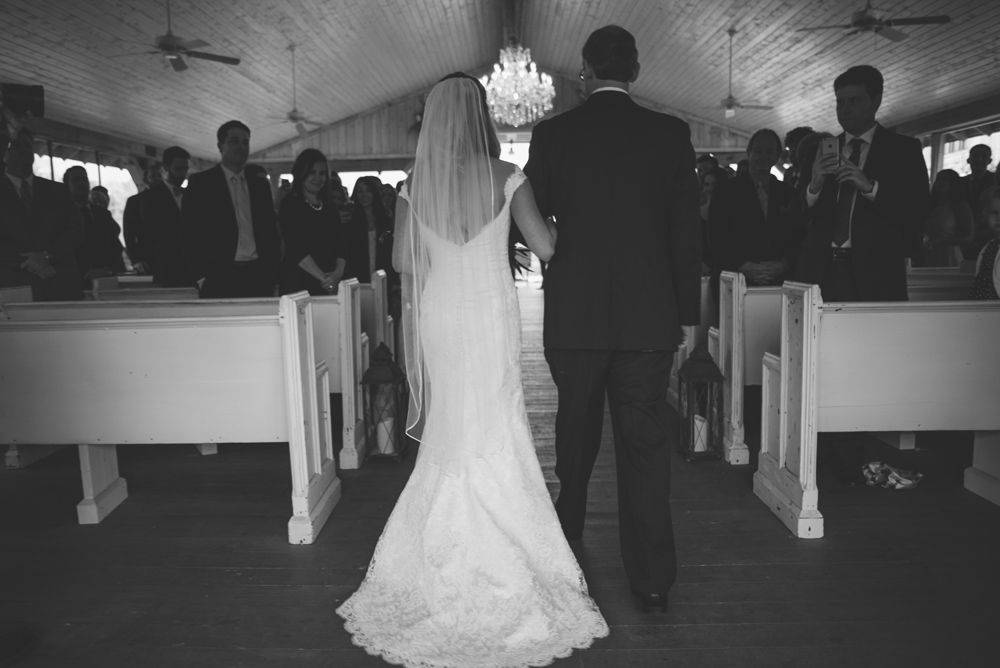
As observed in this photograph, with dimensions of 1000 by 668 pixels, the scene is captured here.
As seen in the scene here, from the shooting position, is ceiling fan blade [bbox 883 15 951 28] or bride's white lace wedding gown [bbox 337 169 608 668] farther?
ceiling fan blade [bbox 883 15 951 28]

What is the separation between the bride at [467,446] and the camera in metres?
2.11

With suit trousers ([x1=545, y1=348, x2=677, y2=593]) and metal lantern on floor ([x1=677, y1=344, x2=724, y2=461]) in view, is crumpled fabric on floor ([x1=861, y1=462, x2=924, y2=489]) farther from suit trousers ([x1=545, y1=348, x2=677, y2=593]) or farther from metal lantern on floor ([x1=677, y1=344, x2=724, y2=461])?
suit trousers ([x1=545, y1=348, x2=677, y2=593])

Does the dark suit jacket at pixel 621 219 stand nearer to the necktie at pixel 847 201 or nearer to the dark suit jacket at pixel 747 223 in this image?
the necktie at pixel 847 201

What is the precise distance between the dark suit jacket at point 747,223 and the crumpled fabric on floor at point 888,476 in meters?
1.29

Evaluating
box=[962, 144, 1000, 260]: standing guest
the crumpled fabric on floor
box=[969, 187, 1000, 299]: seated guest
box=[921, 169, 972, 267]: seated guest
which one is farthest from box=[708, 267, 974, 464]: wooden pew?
box=[962, 144, 1000, 260]: standing guest

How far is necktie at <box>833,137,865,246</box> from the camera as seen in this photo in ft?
9.94

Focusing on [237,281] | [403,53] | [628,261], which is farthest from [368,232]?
[403,53]

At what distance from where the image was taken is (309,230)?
14.7 ft

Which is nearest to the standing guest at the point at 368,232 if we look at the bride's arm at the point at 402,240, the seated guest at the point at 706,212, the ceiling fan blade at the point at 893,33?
the seated guest at the point at 706,212

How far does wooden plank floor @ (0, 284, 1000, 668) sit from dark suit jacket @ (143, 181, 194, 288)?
6.05ft

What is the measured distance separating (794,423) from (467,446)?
1.42m

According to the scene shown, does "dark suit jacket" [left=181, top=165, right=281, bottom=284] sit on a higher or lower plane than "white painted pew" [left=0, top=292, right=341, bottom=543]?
higher

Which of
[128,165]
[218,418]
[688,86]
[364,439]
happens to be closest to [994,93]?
[688,86]

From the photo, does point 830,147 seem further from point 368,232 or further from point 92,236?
point 92,236
